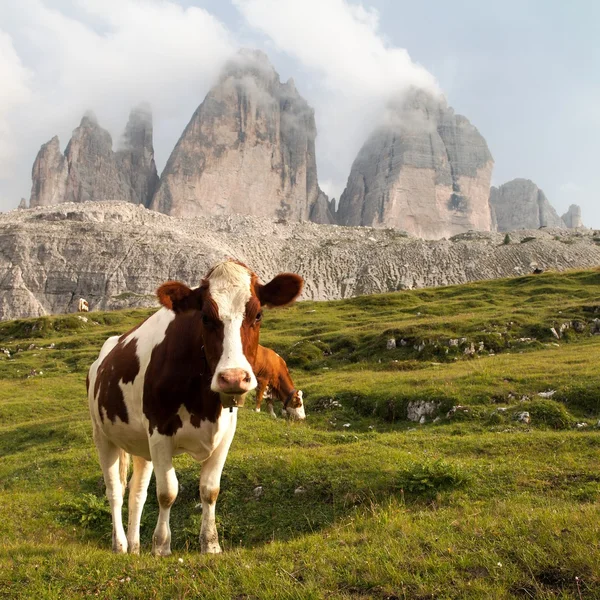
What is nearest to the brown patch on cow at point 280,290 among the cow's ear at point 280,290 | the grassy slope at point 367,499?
the cow's ear at point 280,290

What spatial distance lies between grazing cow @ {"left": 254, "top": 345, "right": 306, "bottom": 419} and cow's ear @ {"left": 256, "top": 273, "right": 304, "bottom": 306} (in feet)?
39.9

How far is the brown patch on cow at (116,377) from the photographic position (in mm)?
7465

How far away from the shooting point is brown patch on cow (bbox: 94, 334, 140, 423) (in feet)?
24.5

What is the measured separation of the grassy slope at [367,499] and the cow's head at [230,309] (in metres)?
1.95

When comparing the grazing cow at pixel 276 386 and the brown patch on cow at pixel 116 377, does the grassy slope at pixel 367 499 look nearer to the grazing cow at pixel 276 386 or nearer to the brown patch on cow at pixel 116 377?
the grazing cow at pixel 276 386

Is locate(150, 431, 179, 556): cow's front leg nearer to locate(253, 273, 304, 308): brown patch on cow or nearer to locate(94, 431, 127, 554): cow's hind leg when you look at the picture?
locate(94, 431, 127, 554): cow's hind leg

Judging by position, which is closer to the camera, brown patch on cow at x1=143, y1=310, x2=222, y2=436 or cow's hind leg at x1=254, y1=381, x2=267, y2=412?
brown patch on cow at x1=143, y1=310, x2=222, y2=436

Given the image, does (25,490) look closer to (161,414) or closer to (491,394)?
(161,414)

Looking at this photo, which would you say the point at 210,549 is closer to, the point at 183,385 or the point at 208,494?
the point at 208,494

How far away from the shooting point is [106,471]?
832 centimetres

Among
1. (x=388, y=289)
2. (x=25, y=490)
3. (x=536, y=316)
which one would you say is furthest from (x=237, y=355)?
(x=388, y=289)

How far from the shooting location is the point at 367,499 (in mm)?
8836

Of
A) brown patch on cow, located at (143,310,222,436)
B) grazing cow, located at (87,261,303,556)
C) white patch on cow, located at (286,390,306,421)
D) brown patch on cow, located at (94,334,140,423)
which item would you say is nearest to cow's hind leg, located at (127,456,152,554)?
grazing cow, located at (87,261,303,556)

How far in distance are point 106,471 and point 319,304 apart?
50140 millimetres
